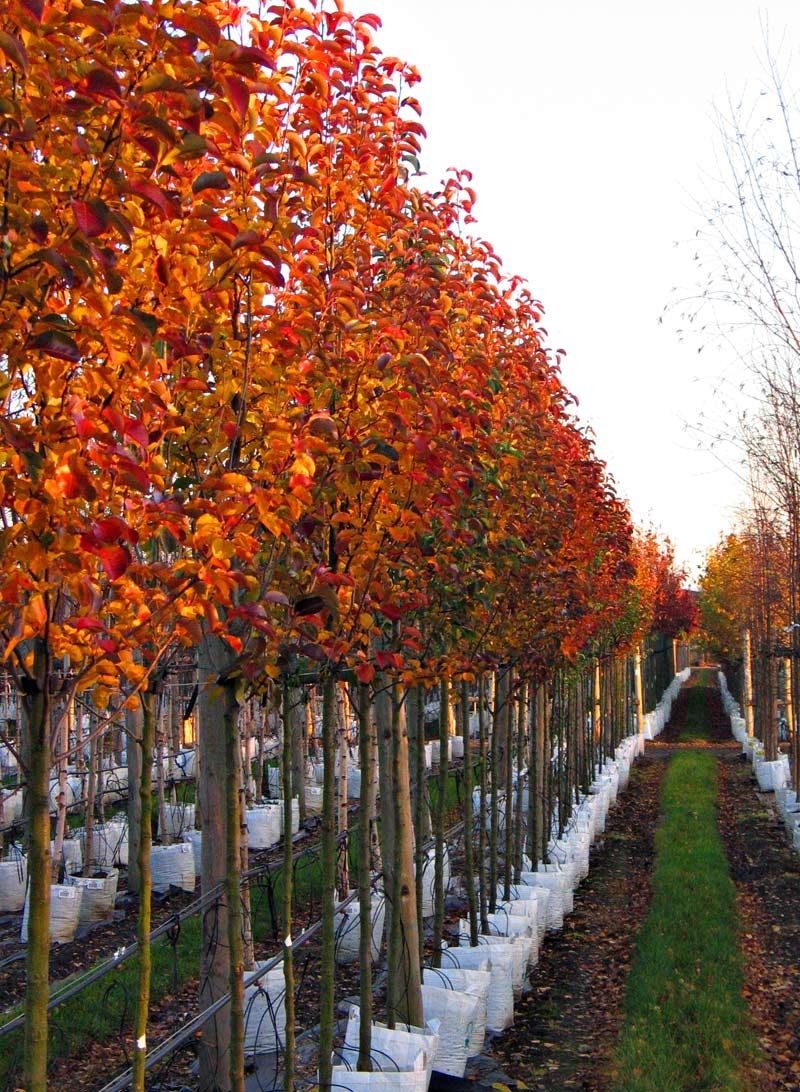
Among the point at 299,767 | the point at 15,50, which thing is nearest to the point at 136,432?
the point at 15,50

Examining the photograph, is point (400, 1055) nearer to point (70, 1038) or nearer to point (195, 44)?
point (70, 1038)

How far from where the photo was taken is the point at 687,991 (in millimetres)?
7418

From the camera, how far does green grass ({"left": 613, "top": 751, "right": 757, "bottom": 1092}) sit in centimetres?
602

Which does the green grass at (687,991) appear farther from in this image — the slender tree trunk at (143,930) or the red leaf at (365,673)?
the slender tree trunk at (143,930)

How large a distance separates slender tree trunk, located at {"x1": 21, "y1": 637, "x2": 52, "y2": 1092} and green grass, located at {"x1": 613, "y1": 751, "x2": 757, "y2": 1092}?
4.17 metres

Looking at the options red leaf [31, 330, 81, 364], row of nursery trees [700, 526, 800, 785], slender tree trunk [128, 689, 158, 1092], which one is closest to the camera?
red leaf [31, 330, 81, 364]

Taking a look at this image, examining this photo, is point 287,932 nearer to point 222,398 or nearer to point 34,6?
point 222,398

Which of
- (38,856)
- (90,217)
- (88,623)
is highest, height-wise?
(90,217)

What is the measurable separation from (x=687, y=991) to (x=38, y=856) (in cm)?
602

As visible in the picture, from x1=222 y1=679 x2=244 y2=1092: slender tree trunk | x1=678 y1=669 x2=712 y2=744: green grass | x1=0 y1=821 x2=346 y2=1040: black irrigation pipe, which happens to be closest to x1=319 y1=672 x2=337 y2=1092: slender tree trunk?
x1=222 y1=679 x2=244 y2=1092: slender tree trunk

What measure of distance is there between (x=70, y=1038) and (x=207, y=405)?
498cm

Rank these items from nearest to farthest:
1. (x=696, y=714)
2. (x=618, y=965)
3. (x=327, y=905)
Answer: (x=327, y=905) < (x=618, y=965) < (x=696, y=714)

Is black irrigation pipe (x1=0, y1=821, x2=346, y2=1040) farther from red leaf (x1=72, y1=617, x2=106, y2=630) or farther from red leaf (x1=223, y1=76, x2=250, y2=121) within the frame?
red leaf (x1=223, y1=76, x2=250, y2=121)

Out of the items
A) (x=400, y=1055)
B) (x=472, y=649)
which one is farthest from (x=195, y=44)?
(x=472, y=649)
